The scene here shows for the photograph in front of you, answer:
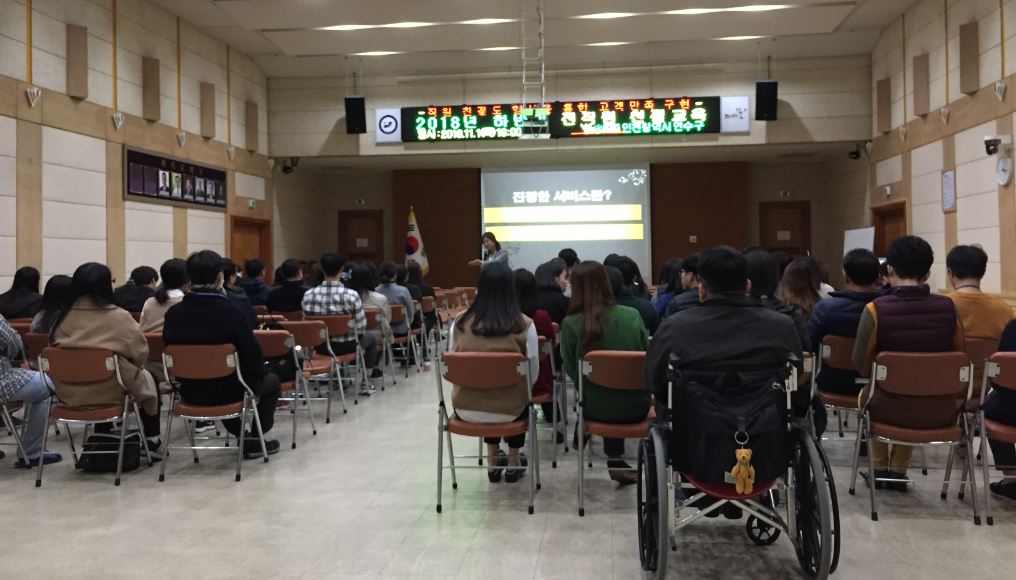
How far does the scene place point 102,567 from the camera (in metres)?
2.80

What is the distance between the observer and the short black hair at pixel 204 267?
403cm

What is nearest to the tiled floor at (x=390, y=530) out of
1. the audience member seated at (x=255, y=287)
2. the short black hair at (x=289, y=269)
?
the short black hair at (x=289, y=269)

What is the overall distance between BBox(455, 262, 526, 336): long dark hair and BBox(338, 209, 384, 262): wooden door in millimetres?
10778

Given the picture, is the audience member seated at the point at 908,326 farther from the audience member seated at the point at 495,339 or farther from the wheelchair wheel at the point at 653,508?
the audience member seated at the point at 495,339

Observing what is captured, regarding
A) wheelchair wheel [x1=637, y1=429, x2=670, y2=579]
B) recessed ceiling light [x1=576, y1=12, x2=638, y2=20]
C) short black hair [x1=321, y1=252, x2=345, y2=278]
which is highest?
recessed ceiling light [x1=576, y1=12, x2=638, y2=20]

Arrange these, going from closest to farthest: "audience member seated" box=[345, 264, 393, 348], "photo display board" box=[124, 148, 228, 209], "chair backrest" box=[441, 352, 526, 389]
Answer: "chair backrest" box=[441, 352, 526, 389], "audience member seated" box=[345, 264, 393, 348], "photo display board" box=[124, 148, 228, 209]

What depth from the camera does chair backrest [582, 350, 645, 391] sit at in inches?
127

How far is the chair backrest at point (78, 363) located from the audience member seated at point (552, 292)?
8.26 feet

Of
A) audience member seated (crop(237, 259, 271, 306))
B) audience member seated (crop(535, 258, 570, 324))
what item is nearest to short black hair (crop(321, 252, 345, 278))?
audience member seated (crop(237, 259, 271, 306))

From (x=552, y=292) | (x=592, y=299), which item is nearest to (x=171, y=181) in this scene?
(x=552, y=292)

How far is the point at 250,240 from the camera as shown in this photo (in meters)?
11.4

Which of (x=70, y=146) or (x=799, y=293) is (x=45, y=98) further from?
(x=799, y=293)

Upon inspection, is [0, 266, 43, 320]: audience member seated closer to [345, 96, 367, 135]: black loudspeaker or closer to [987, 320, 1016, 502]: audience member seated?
[987, 320, 1016, 502]: audience member seated

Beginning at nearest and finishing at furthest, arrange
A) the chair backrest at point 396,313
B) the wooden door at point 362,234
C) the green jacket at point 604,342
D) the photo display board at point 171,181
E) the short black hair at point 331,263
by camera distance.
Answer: the green jacket at point 604,342, the short black hair at point 331,263, the chair backrest at point 396,313, the photo display board at point 171,181, the wooden door at point 362,234
